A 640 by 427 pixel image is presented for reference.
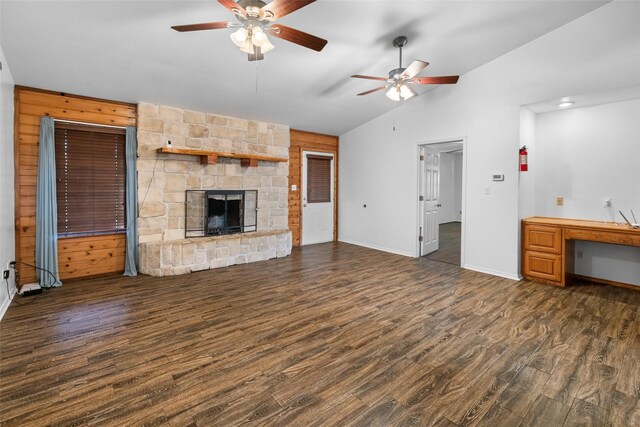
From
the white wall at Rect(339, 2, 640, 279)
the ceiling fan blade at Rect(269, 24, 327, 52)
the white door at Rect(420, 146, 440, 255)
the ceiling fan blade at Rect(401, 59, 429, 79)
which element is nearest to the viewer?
the ceiling fan blade at Rect(269, 24, 327, 52)

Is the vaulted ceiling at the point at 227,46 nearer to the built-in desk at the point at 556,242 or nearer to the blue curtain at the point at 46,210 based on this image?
the blue curtain at the point at 46,210

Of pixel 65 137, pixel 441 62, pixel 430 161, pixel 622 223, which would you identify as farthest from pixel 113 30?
pixel 622 223

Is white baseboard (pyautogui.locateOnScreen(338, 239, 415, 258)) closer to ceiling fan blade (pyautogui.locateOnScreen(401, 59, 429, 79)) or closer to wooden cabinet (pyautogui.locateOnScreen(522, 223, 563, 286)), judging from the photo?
wooden cabinet (pyautogui.locateOnScreen(522, 223, 563, 286))

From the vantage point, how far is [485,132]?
15.6 ft

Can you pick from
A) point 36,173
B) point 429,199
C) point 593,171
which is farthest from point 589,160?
point 36,173

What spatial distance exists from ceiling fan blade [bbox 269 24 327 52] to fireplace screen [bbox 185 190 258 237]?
335 cm

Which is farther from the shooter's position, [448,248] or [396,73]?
[448,248]

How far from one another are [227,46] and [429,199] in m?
4.42

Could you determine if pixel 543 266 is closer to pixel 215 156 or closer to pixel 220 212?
pixel 220 212

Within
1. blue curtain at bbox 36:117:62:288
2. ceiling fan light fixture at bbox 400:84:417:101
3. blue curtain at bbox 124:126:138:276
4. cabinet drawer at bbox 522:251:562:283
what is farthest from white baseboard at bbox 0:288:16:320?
cabinet drawer at bbox 522:251:562:283

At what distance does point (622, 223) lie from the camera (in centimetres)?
413

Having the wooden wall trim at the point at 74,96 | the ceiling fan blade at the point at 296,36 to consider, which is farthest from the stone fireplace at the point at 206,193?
the ceiling fan blade at the point at 296,36

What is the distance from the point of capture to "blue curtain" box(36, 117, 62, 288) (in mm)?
3902

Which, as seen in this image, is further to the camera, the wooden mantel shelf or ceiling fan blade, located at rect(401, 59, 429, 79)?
the wooden mantel shelf
